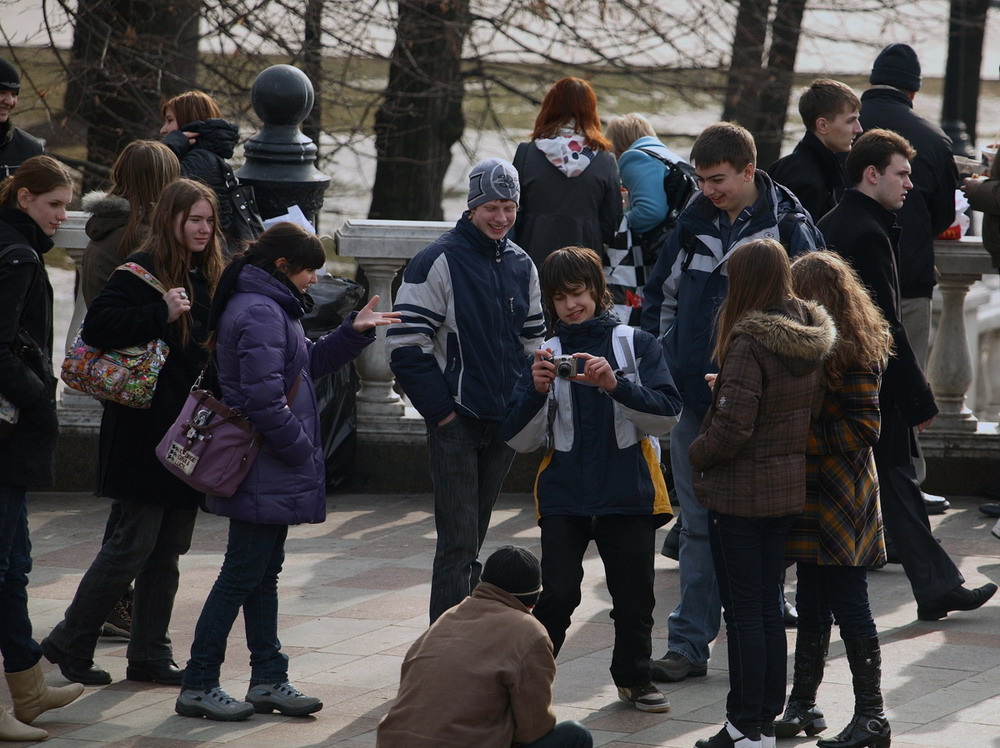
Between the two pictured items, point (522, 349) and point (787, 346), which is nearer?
point (787, 346)

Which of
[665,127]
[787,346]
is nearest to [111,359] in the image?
[787,346]

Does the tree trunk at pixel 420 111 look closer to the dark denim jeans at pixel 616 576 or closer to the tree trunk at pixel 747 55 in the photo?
the tree trunk at pixel 747 55

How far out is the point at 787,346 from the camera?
15.1 feet

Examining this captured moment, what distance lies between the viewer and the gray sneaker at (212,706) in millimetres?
5195

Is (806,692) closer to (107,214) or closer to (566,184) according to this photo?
(107,214)

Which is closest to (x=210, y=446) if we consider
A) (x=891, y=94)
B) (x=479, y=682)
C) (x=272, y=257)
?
(x=272, y=257)

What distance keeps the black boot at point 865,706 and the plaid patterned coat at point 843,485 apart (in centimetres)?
29

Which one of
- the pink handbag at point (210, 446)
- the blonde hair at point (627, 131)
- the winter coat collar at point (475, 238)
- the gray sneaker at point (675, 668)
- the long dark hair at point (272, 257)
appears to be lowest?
the gray sneaker at point (675, 668)

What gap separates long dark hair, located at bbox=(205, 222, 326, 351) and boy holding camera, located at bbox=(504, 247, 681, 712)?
0.83 meters

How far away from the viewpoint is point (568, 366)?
16.3 ft

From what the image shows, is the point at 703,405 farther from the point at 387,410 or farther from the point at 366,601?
the point at 387,410

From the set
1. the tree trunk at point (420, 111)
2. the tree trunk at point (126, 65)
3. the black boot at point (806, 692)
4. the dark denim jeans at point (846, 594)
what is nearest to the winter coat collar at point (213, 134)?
the dark denim jeans at point (846, 594)

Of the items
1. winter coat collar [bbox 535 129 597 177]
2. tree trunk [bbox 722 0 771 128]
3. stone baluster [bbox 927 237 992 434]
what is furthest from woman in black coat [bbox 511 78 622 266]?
tree trunk [bbox 722 0 771 128]

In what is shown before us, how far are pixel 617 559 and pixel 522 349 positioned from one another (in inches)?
36.8
